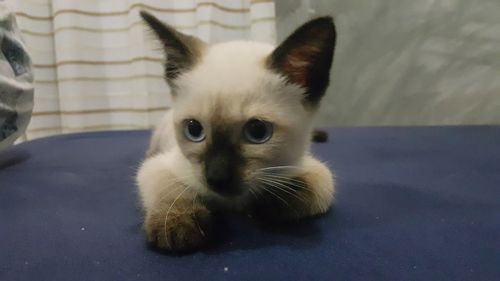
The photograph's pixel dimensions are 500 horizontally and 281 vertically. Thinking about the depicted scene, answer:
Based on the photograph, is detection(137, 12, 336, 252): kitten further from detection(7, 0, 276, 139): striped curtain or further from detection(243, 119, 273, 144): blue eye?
detection(7, 0, 276, 139): striped curtain

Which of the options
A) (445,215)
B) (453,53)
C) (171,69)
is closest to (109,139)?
(171,69)

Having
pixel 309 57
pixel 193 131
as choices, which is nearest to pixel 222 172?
pixel 193 131

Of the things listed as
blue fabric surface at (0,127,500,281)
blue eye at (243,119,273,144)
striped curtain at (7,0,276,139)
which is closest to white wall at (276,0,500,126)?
striped curtain at (7,0,276,139)

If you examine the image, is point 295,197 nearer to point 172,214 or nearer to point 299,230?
point 299,230

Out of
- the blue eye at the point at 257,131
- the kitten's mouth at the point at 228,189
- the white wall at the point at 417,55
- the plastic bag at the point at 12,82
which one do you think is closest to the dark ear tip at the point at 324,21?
the blue eye at the point at 257,131

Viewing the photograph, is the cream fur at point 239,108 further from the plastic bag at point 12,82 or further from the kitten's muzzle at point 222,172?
the plastic bag at point 12,82

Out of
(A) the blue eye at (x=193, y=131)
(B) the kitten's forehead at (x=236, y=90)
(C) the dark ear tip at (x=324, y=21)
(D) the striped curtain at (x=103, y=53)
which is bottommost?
(D) the striped curtain at (x=103, y=53)

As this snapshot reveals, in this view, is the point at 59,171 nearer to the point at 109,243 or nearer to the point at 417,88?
the point at 109,243
